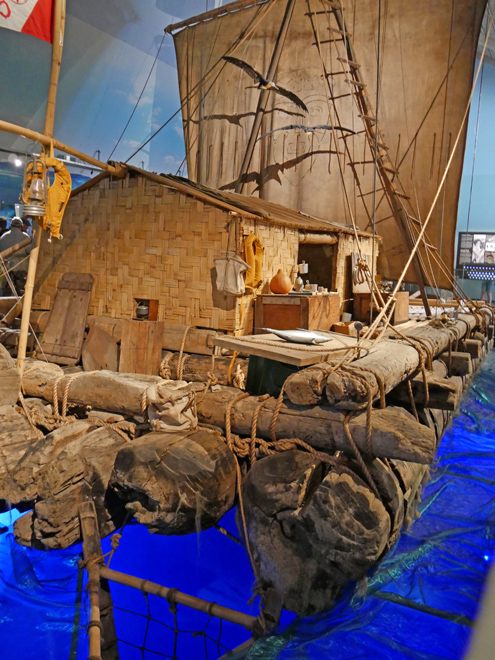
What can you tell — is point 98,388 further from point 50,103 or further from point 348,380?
point 50,103

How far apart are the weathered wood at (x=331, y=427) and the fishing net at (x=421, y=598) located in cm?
80

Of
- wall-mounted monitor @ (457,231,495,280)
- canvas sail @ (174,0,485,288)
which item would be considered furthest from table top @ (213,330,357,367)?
wall-mounted monitor @ (457,231,495,280)

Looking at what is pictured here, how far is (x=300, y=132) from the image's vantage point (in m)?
12.1

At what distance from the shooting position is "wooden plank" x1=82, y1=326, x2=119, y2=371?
19.5 feet

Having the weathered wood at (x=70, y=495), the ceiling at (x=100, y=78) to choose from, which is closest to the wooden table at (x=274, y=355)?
the weathered wood at (x=70, y=495)

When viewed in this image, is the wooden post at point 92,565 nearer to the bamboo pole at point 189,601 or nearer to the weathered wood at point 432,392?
the bamboo pole at point 189,601

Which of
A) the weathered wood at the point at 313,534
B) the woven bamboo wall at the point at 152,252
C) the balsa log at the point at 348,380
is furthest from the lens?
the woven bamboo wall at the point at 152,252

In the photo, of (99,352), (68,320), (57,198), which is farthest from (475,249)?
(57,198)

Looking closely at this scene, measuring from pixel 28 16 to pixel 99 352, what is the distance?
137 inches

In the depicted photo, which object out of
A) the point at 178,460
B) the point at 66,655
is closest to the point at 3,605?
the point at 66,655

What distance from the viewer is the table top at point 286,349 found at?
3506 millimetres

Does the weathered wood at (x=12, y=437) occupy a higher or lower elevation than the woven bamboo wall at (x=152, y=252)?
lower

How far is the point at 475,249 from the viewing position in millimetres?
11883

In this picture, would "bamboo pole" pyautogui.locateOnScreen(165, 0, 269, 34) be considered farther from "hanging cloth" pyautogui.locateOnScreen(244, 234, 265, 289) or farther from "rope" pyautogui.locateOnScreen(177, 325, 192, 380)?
"rope" pyautogui.locateOnScreen(177, 325, 192, 380)
